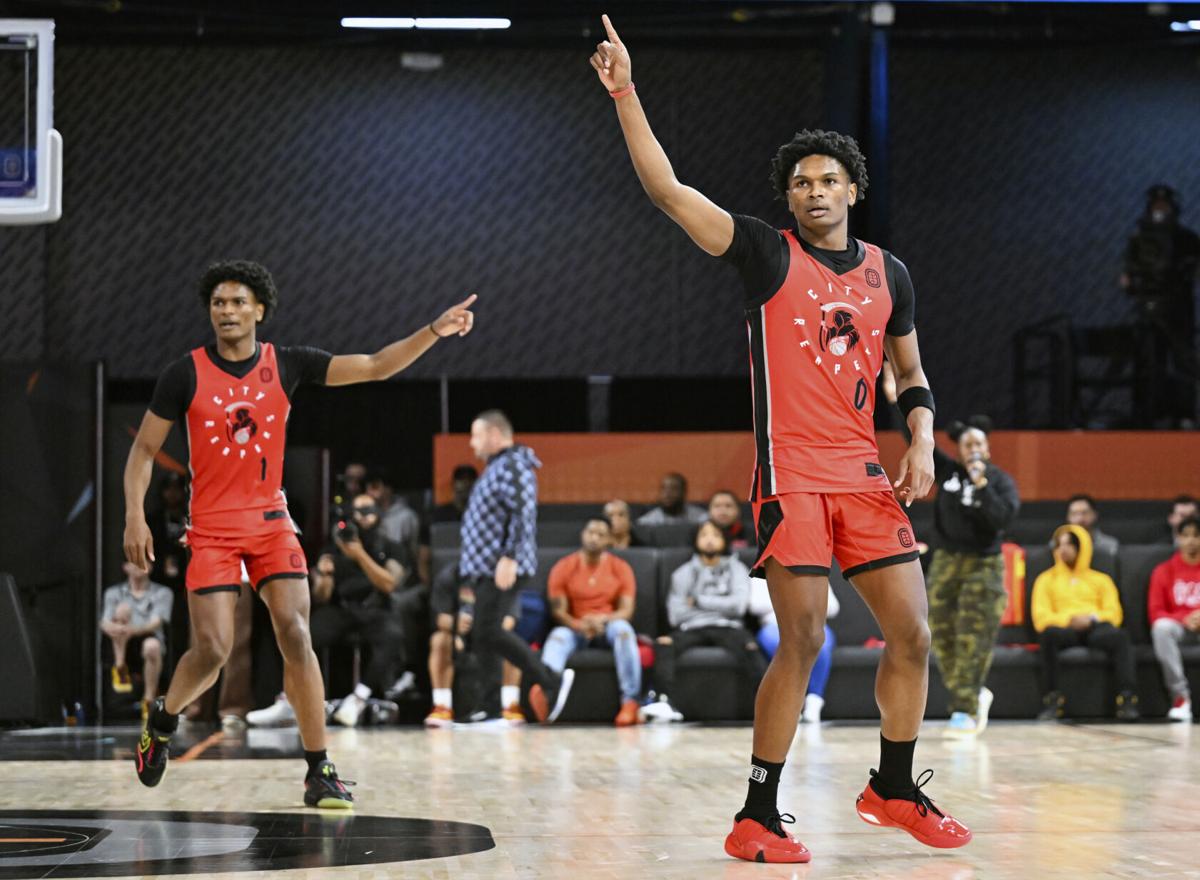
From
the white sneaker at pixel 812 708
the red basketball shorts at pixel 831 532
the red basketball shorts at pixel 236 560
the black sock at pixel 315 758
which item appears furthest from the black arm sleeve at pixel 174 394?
the white sneaker at pixel 812 708

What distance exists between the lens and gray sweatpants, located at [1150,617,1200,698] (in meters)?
8.89

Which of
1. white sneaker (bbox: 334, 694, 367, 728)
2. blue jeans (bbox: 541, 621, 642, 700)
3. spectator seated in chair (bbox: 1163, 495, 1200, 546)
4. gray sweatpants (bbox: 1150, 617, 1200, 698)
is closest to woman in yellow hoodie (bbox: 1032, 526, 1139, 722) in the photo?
gray sweatpants (bbox: 1150, 617, 1200, 698)

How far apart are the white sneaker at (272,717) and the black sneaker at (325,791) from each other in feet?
12.9

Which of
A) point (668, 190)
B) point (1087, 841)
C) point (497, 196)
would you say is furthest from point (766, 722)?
point (497, 196)

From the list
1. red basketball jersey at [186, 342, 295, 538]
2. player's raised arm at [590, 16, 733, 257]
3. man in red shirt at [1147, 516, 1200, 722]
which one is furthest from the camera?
man in red shirt at [1147, 516, 1200, 722]

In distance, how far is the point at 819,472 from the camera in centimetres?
381

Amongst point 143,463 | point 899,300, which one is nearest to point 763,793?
point 899,300

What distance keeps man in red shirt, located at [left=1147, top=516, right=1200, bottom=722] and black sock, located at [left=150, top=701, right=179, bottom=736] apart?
6.12 meters

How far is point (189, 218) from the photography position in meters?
14.5

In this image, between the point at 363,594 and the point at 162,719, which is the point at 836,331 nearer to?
the point at 162,719

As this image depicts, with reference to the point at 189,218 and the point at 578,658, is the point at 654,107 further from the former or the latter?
the point at 578,658

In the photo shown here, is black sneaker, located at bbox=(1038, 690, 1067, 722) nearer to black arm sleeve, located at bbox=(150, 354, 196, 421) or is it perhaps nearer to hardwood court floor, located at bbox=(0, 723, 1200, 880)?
hardwood court floor, located at bbox=(0, 723, 1200, 880)

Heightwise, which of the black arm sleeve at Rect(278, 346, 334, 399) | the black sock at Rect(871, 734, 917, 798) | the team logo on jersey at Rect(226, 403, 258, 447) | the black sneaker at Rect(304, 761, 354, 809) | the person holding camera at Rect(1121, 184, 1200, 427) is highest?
the person holding camera at Rect(1121, 184, 1200, 427)

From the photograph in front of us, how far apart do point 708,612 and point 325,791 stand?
4388 mm
